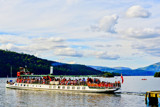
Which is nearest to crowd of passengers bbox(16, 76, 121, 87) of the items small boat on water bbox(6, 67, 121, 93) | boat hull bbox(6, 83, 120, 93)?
small boat on water bbox(6, 67, 121, 93)

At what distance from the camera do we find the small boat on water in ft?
251

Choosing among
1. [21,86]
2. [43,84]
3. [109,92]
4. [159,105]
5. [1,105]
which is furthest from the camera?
[21,86]

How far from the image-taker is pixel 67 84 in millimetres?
83625

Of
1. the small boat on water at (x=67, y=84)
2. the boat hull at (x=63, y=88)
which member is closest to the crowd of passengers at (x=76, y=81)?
the small boat on water at (x=67, y=84)

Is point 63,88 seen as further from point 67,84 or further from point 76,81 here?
point 76,81

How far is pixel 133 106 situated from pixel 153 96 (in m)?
4.95

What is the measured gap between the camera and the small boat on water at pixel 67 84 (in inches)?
3014

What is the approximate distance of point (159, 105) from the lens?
5350 cm

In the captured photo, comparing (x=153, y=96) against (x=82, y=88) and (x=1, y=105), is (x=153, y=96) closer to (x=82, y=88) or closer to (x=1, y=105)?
(x=82, y=88)

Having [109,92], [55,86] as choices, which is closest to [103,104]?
[109,92]

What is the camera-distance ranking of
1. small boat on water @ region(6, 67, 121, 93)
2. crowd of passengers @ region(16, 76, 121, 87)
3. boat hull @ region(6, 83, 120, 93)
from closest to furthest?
boat hull @ region(6, 83, 120, 93), small boat on water @ region(6, 67, 121, 93), crowd of passengers @ region(16, 76, 121, 87)

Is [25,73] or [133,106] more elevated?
[25,73]

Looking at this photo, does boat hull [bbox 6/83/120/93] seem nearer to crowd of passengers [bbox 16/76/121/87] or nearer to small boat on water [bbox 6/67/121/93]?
small boat on water [bbox 6/67/121/93]

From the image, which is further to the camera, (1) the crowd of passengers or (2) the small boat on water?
(1) the crowd of passengers
